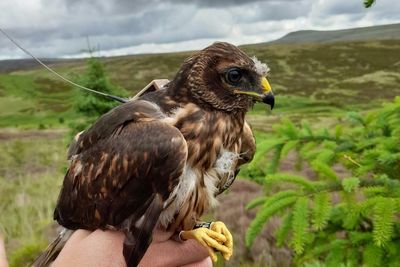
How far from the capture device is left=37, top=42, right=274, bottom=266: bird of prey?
8.89ft

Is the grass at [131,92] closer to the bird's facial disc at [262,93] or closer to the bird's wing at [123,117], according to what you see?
the bird's facial disc at [262,93]

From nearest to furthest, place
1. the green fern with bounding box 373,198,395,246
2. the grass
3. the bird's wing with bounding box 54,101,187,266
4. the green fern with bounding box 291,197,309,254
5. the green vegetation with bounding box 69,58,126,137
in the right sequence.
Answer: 1. the bird's wing with bounding box 54,101,187,266
2. the green fern with bounding box 373,198,395,246
3. the green fern with bounding box 291,197,309,254
4. the grass
5. the green vegetation with bounding box 69,58,126,137

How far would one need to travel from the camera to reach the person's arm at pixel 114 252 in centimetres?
277

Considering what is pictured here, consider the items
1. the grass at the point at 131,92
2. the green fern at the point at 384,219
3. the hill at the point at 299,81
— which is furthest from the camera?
the hill at the point at 299,81

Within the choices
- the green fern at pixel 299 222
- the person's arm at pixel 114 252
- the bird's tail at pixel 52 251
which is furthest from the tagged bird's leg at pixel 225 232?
the green fern at pixel 299 222

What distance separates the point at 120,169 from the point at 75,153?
0.63 metres

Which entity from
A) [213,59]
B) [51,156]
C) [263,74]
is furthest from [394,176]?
[51,156]

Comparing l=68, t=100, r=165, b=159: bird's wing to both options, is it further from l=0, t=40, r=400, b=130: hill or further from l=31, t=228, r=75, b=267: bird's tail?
l=0, t=40, r=400, b=130: hill

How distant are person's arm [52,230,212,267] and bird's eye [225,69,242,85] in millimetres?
1035

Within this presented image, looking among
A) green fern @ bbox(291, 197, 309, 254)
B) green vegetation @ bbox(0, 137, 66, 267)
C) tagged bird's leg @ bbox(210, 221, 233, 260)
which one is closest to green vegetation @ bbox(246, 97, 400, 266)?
green fern @ bbox(291, 197, 309, 254)

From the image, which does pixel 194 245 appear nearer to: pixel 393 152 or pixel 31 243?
pixel 393 152

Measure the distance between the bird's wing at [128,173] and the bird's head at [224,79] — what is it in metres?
0.29

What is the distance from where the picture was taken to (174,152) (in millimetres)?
2637

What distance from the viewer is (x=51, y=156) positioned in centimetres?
2206
